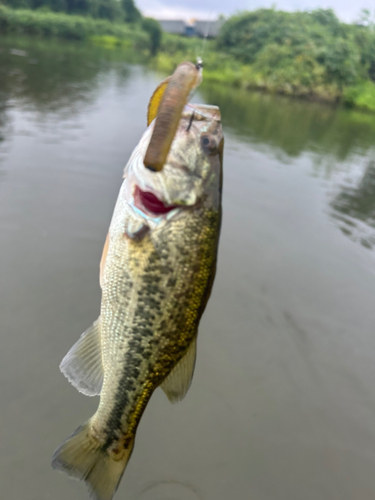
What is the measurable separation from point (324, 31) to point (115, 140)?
38.8 metres

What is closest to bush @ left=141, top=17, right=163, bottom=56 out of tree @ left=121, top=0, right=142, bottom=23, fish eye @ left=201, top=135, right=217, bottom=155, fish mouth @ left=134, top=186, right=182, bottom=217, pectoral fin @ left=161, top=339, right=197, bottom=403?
tree @ left=121, top=0, right=142, bottom=23

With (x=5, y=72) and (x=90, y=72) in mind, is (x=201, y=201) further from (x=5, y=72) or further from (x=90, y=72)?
(x=90, y=72)

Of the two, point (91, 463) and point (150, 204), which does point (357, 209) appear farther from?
point (91, 463)

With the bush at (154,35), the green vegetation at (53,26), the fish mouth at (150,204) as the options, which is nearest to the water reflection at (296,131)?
the fish mouth at (150,204)

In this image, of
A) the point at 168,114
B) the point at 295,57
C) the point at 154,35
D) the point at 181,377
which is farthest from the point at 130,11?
the point at 181,377

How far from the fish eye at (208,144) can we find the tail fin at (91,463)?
1.44 metres

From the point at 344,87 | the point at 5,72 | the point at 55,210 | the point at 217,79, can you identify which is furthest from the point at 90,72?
the point at 344,87

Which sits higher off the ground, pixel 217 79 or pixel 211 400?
pixel 217 79

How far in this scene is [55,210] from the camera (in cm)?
514

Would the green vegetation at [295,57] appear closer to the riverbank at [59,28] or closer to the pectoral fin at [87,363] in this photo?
the riverbank at [59,28]

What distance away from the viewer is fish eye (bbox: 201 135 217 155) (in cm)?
142

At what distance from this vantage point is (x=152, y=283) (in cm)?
143

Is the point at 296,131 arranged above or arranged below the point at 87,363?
above

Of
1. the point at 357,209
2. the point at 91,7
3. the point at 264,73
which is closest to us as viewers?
the point at 357,209
